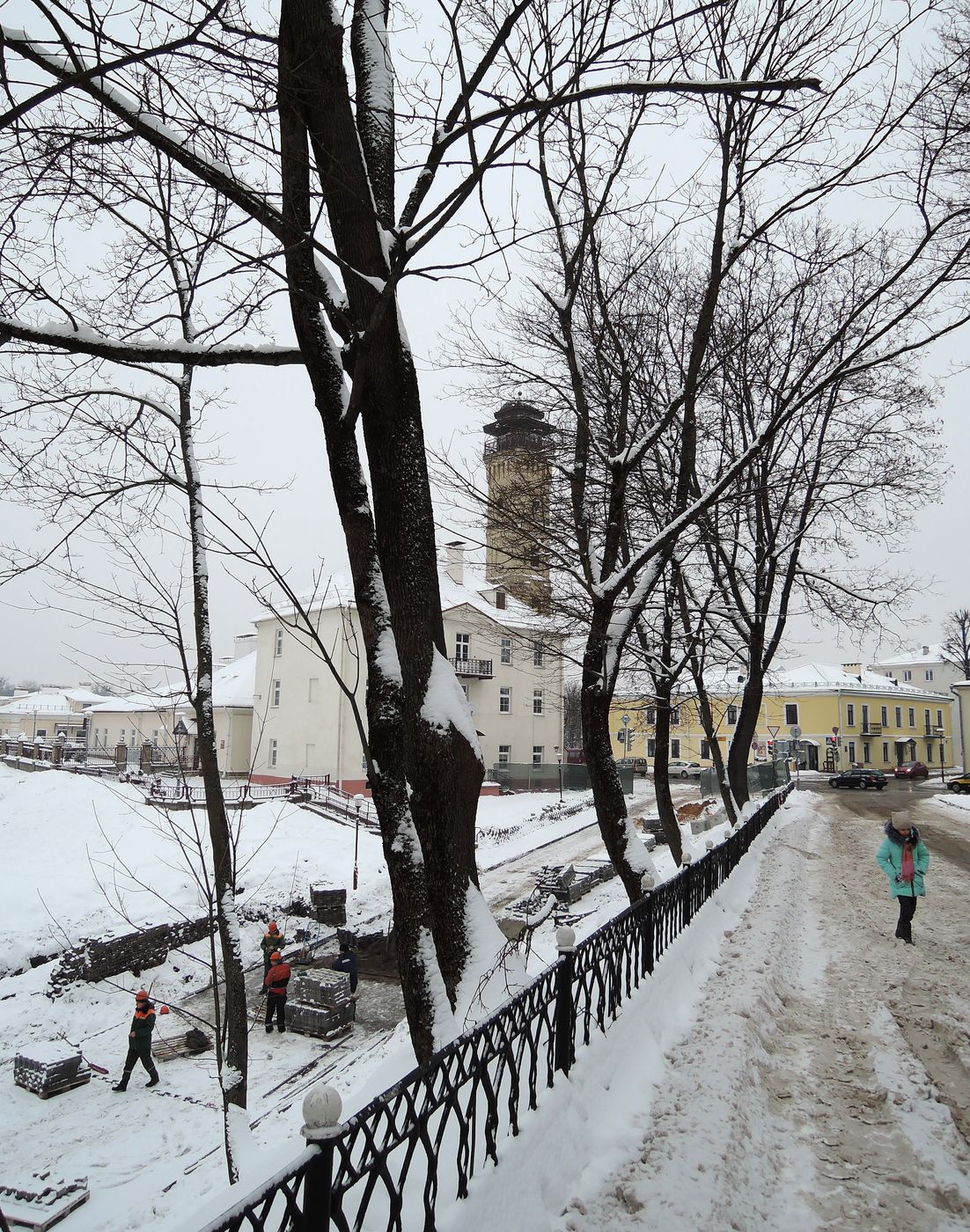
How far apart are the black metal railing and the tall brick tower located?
4.70 m

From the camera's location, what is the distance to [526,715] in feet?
137

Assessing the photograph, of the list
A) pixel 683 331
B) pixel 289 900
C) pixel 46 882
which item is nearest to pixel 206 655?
pixel 683 331

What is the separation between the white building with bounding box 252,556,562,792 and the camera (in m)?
32.6

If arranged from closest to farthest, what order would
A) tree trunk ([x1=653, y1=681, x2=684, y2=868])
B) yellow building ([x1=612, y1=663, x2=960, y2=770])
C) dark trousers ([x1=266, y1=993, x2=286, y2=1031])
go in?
dark trousers ([x1=266, y1=993, x2=286, y2=1031]) → tree trunk ([x1=653, y1=681, x2=684, y2=868]) → yellow building ([x1=612, y1=663, x2=960, y2=770])

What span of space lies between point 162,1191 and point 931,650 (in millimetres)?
85774

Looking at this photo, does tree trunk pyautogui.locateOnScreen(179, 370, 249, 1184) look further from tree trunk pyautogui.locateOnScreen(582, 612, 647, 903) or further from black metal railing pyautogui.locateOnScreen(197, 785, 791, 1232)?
tree trunk pyautogui.locateOnScreen(582, 612, 647, 903)

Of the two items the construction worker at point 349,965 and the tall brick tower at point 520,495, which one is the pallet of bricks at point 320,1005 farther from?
the tall brick tower at point 520,495

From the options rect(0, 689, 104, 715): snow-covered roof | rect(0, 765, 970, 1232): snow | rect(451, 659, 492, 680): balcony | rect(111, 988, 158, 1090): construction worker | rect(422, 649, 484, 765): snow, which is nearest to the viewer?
rect(0, 765, 970, 1232): snow

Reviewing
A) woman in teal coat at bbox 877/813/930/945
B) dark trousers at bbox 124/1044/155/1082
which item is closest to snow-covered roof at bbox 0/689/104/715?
dark trousers at bbox 124/1044/155/1082

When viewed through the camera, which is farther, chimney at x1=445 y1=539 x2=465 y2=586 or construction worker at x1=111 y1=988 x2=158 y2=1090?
chimney at x1=445 y1=539 x2=465 y2=586

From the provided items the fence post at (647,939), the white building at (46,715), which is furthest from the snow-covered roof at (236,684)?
the fence post at (647,939)

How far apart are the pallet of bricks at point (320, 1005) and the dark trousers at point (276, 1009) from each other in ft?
0.38

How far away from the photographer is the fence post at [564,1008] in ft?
14.5

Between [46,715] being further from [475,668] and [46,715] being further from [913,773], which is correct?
[913,773]
